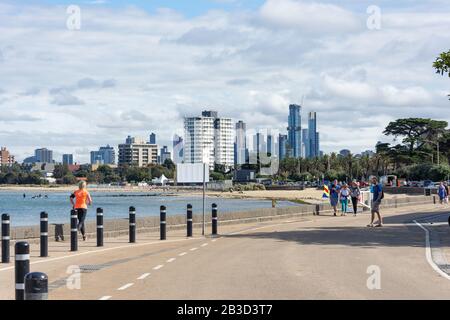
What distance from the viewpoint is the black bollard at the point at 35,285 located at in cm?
890

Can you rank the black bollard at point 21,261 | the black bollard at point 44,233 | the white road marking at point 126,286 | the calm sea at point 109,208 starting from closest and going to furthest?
1. the black bollard at point 21,261
2. the white road marking at point 126,286
3. the black bollard at point 44,233
4. the calm sea at point 109,208

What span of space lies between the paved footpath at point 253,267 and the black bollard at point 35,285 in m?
2.94

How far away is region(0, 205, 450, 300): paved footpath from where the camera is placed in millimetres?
12375

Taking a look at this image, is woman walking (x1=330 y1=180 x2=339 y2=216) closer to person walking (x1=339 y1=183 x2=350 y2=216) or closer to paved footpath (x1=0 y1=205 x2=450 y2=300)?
person walking (x1=339 y1=183 x2=350 y2=216)

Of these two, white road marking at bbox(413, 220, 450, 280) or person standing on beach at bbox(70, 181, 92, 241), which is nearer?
white road marking at bbox(413, 220, 450, 280)

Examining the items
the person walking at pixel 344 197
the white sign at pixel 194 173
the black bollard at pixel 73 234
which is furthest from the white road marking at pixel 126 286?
the person walking at pixel 344 197

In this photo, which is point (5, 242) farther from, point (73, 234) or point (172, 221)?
point (172, 221)

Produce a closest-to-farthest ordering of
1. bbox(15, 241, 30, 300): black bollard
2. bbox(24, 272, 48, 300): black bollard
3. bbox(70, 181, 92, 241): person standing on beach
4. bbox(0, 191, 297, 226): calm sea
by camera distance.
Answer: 1. bbox(24, 272, 48, 300): black bollard
2. bbox(15, 241, 30, 300): black bollard
3. bbox(70, 181, 92, 241): person standing on beach
4. bbox(0, 191, 297, 226): calm sea

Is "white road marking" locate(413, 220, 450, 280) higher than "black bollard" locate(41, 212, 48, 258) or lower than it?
lower

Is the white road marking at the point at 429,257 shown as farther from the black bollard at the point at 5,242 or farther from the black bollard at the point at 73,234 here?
the black bollard at the point at 5,242

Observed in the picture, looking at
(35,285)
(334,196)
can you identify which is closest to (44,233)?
(35,285)

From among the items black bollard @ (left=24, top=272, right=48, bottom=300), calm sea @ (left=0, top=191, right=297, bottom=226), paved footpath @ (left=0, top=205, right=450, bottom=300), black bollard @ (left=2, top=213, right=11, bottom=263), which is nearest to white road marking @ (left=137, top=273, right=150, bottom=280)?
paved footpath @ (left=0, top=205, right=450, bottom=300)

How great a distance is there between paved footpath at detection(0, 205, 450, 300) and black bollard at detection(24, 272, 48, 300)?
294cm

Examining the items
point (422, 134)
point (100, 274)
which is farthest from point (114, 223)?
point (422, 134)
